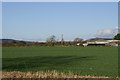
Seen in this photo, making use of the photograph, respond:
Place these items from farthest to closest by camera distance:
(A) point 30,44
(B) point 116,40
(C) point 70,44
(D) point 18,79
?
1. (B) point 116,40
2. (C) point 70,44
3. (A) point 30,44
4. (D) point 18,79

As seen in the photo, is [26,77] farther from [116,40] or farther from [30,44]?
[116,40]

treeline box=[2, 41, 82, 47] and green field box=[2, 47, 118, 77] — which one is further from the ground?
treeline box=[2, 41, 82, 47]

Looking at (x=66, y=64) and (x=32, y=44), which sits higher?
(x=32, y=44)

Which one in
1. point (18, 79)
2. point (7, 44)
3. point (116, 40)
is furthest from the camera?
point (116, 40)

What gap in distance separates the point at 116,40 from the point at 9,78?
119255 millimetres

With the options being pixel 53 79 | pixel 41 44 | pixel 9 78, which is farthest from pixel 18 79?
pixel 41 44

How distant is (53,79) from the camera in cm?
989

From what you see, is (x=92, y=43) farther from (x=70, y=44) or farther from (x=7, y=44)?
(x=7, y=44)

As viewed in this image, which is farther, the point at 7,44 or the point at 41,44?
the point at 41,44

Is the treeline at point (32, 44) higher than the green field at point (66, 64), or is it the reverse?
the treeline at point (32, 44)

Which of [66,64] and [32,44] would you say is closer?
[66,64]

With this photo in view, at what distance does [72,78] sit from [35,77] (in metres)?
1.56

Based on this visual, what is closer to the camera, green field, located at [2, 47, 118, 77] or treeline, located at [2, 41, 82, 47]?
green field, located at [2, 47, 118, 77]

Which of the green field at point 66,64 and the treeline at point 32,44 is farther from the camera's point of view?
the treeline at point 32,44
